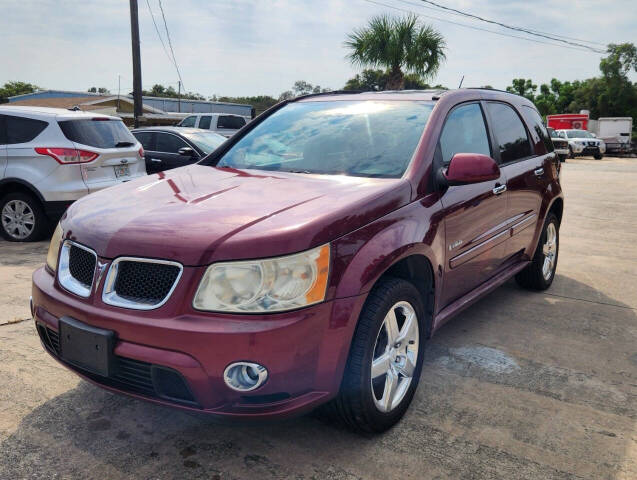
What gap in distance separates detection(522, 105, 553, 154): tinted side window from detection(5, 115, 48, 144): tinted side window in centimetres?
532

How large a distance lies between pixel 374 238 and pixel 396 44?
865 inches

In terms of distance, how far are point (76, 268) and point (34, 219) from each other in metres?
4.96

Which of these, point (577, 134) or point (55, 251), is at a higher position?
point (577, 134)

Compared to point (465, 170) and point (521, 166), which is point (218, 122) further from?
point (465, 170)

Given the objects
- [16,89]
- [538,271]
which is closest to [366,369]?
[538,271]

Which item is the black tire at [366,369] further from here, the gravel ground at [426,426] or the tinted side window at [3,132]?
the tinted side window at [3,132]

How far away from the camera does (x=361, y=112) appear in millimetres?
3643

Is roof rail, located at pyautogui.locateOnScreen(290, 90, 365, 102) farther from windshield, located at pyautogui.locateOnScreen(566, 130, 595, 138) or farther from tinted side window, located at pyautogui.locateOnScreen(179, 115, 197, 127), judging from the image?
windshield, located at pyautogui.locateOnScreen(566, 130, 595, 138)

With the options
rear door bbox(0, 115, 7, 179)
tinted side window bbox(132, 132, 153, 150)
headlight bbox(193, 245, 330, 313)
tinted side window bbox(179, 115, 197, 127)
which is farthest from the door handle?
tinted side window bbox(179, 115, 197, 127)

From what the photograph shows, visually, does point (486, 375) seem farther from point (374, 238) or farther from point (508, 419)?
point (374, 238)

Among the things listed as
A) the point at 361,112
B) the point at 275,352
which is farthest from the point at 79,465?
the point at 361,112

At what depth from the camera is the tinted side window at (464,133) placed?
11.4ft

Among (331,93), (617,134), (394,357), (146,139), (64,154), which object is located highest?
(617,134)

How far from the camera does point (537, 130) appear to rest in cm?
498
